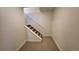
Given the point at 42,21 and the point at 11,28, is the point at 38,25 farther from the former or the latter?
the point at 11,28

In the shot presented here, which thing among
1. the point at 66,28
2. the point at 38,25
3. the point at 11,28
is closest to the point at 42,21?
the point at 38,25

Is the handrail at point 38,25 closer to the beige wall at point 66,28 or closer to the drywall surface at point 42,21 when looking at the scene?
the drywall surface at point 42,21

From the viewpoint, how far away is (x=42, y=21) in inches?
69.2

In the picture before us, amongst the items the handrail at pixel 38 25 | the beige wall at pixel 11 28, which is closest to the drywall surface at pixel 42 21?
the handrail at pixel 38 25

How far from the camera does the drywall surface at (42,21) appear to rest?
1.70m

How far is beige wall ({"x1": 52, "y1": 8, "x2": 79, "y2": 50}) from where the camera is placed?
5.01 feet

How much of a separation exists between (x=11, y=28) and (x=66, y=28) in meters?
0.75

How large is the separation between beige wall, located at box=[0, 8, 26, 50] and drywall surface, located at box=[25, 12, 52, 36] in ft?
0.48

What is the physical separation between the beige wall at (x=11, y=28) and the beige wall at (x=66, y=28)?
0.49 m

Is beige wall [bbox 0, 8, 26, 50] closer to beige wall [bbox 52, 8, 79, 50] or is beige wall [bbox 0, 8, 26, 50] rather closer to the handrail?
the handrail

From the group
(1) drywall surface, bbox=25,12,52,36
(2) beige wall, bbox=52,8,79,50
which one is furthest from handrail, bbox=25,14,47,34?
(2) beige wall, bbox=52,8,79,50
